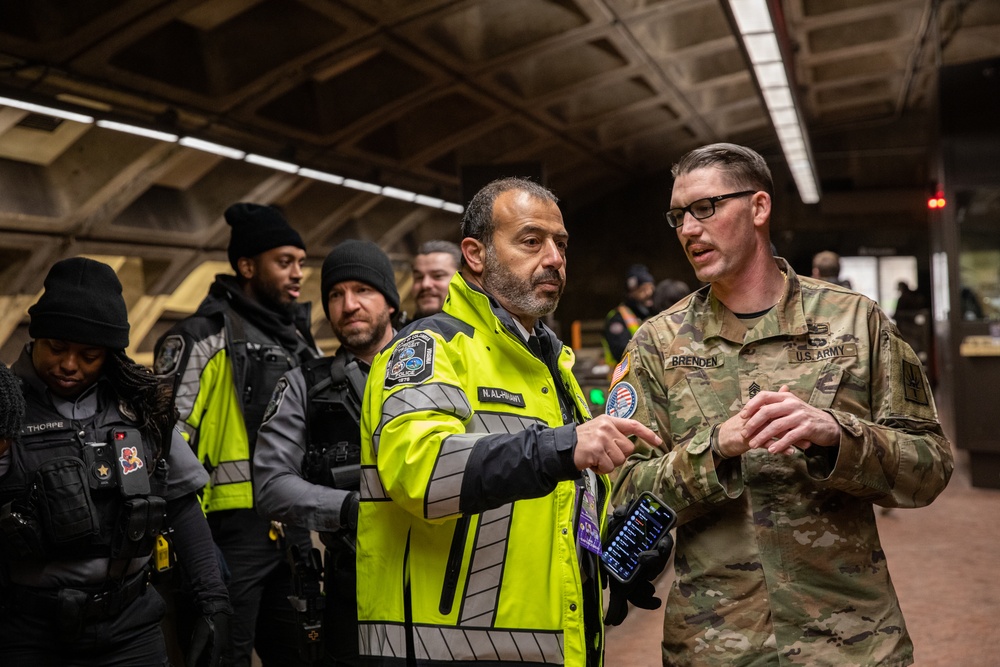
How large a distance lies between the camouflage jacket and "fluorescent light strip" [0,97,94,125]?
5.96 metres

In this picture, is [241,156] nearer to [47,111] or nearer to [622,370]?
[47,111]

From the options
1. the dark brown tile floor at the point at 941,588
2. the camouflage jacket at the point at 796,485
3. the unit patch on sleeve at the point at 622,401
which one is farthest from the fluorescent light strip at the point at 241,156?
the camouflage jacket at the point at 796,485

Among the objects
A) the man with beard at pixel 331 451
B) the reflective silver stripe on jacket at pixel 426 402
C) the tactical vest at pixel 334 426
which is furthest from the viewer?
the tactical vest at pixel 334 426

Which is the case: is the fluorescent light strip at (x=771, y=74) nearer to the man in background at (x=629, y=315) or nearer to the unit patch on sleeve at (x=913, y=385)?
the man in background at (x=629, y=315)

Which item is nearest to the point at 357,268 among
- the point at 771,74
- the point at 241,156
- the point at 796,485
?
the point at 796,485

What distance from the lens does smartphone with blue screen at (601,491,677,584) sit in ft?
7.29

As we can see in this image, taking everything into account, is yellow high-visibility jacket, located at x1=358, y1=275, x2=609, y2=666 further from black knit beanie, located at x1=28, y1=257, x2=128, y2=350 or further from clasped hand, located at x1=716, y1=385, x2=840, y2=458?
black knit beanie, located at x1=28, y1=257, x2=128, y2=350

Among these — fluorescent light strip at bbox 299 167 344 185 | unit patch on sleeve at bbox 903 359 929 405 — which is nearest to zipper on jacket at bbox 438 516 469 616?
unit patch on sleeve at bbox 903 359 929 405

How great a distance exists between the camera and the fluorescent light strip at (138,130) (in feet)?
25.4

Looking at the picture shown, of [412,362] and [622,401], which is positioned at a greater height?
[412,362]

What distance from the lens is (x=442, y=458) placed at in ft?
6.33

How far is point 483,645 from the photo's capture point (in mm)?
2129

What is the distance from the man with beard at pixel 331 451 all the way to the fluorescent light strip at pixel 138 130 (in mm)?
5003

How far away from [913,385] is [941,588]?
4646 mm
